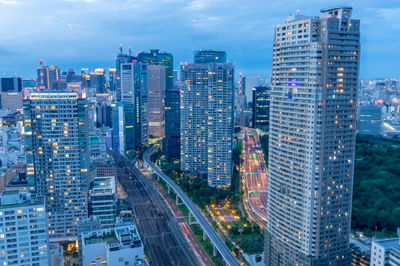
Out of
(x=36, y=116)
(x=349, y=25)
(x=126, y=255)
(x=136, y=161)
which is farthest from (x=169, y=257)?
(x=136, y=161)

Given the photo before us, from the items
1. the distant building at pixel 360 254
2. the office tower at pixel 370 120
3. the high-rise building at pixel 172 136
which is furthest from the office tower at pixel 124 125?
the distant building at pixel 360 254

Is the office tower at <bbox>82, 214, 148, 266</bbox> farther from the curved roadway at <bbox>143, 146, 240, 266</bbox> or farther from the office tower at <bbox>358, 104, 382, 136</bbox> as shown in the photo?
the office tower at <bbox>358, 104, 382, 136</bbox>

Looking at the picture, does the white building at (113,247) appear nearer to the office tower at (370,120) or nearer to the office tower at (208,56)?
the office tower at (370,120)

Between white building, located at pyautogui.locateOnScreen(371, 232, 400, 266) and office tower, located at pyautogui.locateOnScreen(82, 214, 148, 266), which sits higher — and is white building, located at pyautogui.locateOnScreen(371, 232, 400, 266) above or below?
above

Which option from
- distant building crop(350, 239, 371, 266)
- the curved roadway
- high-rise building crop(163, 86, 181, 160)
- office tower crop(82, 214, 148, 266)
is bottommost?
the curved roadway

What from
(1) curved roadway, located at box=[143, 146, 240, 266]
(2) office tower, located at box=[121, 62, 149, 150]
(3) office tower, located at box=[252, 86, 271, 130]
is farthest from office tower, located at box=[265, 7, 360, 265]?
(3) office tower, located at box=[252, 86, 271, 130]

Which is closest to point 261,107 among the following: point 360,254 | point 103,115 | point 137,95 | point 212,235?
point 137,95
